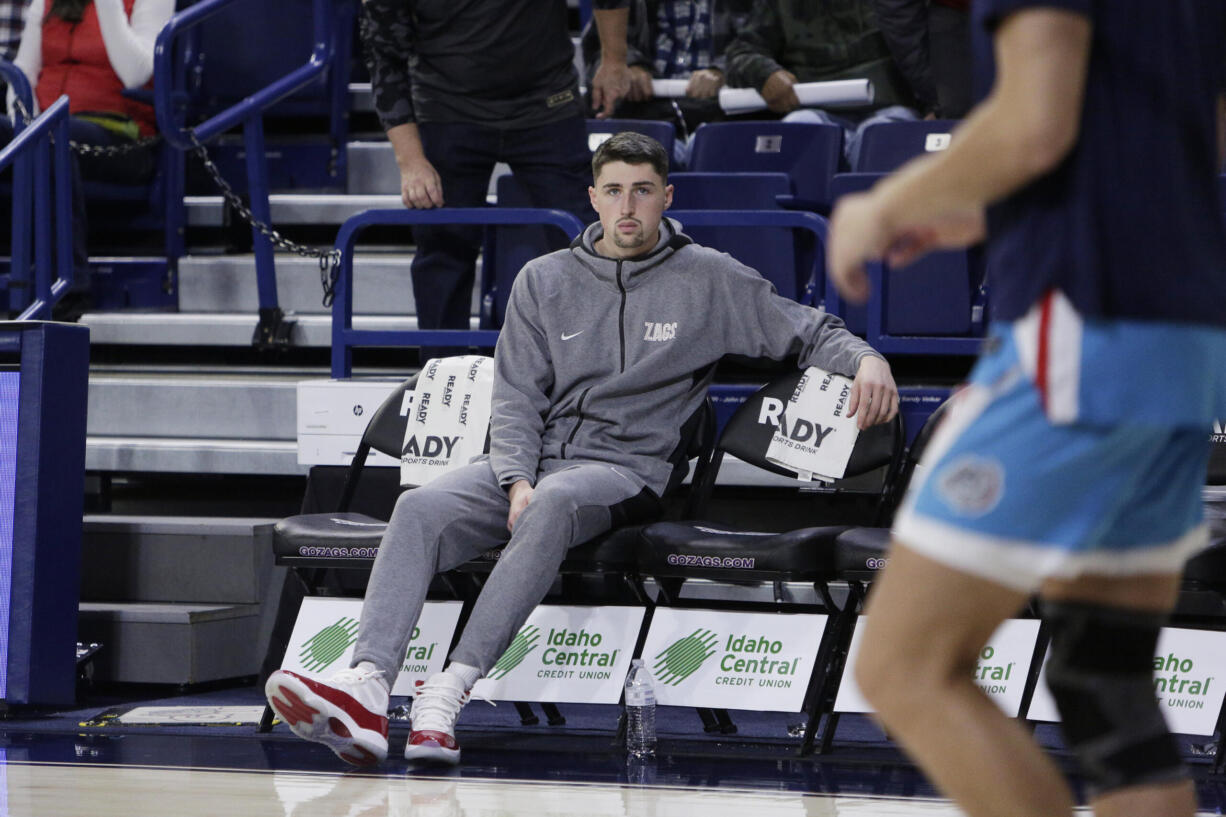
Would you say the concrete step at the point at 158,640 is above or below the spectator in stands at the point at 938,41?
below

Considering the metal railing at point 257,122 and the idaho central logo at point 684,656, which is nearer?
the idaho central logo at point 684,656

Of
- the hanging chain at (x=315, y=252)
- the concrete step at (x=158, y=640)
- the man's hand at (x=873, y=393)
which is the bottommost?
the concrete step at (x=158, y=640)

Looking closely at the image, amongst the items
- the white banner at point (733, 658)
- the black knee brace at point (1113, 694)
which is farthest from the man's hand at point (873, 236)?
the white banner at point (733, 658)

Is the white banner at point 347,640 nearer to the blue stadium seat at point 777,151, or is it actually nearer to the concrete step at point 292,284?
the blue stadium seat at point 777,151

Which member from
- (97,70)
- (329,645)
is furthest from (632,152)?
(97,70)

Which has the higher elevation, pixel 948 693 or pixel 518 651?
pixel 948 693

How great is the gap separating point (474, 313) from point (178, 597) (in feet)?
5.56

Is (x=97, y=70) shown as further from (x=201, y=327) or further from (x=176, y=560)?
(x=176, y=560)

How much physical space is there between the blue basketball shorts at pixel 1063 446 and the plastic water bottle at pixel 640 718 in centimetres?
245

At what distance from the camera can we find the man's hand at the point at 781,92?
6.16m

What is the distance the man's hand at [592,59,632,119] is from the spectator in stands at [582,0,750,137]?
15 centimetres

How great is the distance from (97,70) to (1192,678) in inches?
187

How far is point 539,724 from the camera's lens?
14.9ft

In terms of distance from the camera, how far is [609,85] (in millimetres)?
6125
